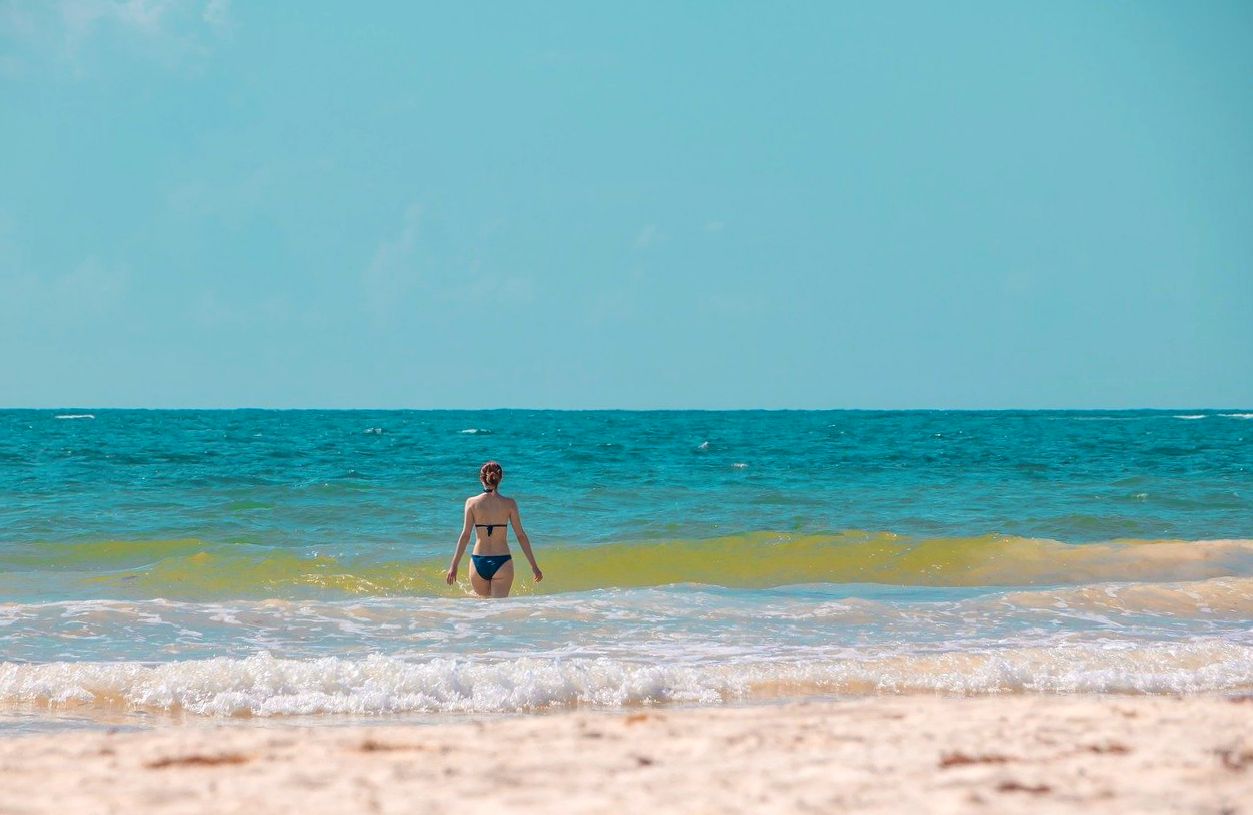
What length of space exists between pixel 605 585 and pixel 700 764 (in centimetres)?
991

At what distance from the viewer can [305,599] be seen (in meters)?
11.9

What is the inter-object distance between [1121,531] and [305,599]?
12.2 metres

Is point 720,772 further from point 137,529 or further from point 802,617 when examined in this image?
point 137,529

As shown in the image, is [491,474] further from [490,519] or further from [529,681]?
[529,681]

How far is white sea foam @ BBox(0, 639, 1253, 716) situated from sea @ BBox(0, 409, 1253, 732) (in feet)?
0.07

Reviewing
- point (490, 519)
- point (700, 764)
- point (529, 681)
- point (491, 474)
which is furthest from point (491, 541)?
point (700, 764)

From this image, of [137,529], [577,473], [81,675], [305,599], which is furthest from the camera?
[577,473]

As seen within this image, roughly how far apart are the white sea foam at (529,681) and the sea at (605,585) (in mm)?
22

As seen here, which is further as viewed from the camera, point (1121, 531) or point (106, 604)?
point (1121, 531)

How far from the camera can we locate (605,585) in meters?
13.9

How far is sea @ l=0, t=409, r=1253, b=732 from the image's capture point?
7266 millimetres

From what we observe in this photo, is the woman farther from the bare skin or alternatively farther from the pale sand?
the pale sand

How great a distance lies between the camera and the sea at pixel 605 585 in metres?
7.27

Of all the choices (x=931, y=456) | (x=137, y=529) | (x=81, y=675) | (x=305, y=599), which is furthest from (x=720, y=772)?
(x=931, y=456)
